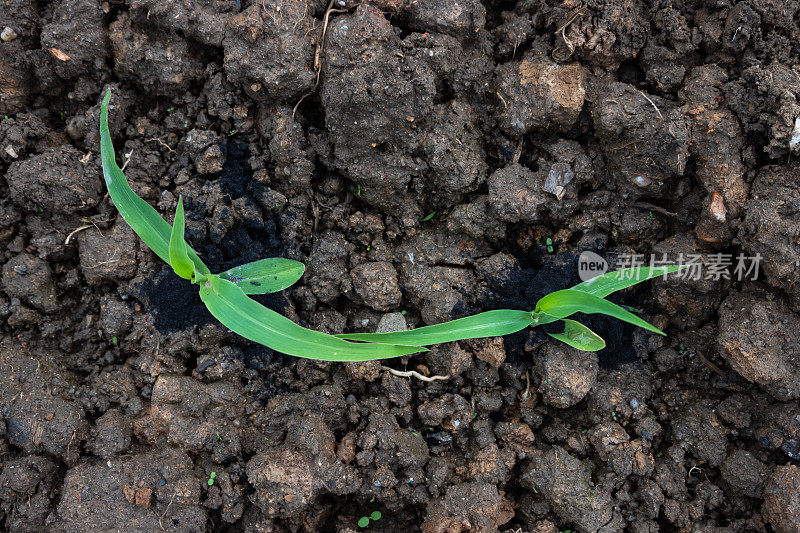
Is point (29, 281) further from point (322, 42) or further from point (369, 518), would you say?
point (369, 518)

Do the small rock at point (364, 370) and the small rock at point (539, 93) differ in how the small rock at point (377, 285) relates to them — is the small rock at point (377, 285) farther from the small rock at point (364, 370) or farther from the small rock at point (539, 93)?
the small rock at point (539, 93)

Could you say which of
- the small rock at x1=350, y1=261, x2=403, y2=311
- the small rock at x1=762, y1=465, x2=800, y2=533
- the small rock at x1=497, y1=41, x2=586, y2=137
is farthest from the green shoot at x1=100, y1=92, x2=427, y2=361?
the small rock at x1=762, y1=465, x2=800, y2=533

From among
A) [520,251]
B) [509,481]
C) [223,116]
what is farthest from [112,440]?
[520,251]

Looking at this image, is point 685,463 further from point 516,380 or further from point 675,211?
point 675,211

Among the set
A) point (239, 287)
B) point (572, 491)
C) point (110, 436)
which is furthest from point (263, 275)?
point (572, 491)

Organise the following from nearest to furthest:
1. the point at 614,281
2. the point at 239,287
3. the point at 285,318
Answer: the point at 285,318 → the point at 239,287 → the point at 614,281

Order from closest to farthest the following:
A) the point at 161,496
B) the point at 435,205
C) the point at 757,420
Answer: the point at 161,496
the point at 757,420
the point at 435,205

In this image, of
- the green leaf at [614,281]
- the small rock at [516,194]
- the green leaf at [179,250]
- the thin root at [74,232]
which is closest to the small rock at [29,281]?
the thin root at [74,232]

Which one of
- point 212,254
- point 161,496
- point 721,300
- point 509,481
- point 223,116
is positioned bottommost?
point 509,481
